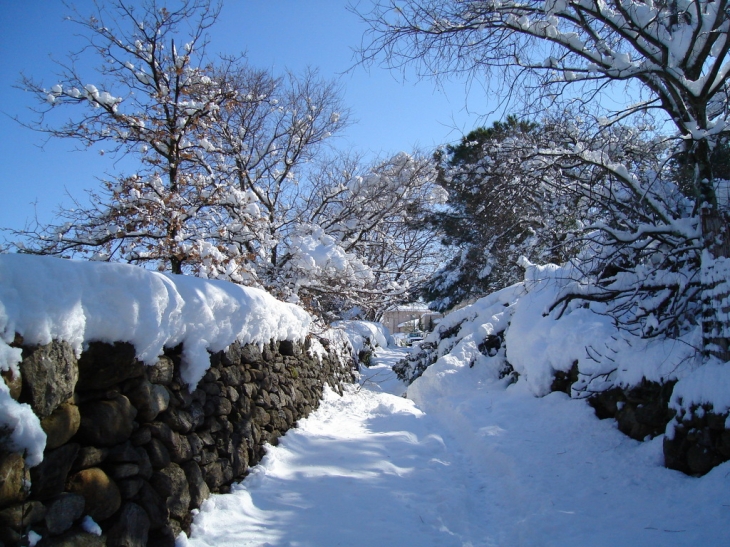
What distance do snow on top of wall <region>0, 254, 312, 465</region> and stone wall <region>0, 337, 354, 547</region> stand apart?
0.08 m

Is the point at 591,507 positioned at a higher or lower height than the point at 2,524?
lower

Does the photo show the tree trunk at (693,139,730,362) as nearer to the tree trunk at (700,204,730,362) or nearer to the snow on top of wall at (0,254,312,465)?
the tree trunk at (700,204,730,362)

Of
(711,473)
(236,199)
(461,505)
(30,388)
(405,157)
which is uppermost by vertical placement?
(405,157)

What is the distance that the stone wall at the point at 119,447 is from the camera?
2.01 m

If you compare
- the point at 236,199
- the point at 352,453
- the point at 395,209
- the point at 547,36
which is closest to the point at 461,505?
the point at 352,453

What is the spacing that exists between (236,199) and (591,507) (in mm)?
6856

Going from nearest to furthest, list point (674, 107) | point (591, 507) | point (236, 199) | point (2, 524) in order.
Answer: point (2, 524), point (591, 507), point (674, 107), point (236, 199)

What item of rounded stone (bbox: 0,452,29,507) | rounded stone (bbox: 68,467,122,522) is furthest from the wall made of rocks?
rounded stone (bbox: 0,452,29,507)

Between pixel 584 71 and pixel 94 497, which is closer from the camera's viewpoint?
pixel 94 497

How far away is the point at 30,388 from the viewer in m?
2.00

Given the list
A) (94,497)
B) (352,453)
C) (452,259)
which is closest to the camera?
(94,497)

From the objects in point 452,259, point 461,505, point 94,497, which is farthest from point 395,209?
point 94,497

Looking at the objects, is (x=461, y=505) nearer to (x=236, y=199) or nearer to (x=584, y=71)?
(x=584, y=71)

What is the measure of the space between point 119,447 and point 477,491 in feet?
11.3
